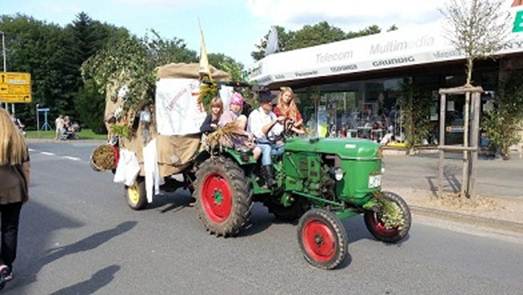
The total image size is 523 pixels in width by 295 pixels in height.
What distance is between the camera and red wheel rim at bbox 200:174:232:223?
6.85m

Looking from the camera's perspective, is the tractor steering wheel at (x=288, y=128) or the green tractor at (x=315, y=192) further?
the tractor steering wheel at (x=288, y=128)

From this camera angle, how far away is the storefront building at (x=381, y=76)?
14391 mm

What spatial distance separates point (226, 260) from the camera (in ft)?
19.0

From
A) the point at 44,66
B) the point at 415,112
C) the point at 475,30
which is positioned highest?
the point at 44,66

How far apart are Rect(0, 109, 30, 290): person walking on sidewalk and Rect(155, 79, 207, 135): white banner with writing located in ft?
9.54

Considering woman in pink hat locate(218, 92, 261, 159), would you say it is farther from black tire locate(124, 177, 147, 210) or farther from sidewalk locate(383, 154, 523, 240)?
sidewalk locate(383, 154, 523, 240)

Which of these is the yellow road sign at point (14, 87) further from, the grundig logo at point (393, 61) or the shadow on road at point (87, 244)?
the shadow on road at point (87, 244)

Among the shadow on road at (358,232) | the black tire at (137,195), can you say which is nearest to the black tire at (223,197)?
the shadow on road at (358,232)

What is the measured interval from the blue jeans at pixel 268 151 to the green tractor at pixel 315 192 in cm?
10

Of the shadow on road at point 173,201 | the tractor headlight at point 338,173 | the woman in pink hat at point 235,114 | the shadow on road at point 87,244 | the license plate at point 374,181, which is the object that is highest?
the woman in pink hat at point 235,114

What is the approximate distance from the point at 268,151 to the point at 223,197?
0.94 metres

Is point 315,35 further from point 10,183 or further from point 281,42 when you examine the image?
point 10,183

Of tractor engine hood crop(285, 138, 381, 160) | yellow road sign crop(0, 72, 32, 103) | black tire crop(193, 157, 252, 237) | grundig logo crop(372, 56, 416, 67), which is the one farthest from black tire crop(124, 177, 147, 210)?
yellow road sign crop(0, 72, 32, 103)

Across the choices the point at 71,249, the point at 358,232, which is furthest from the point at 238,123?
the point at 71,249
